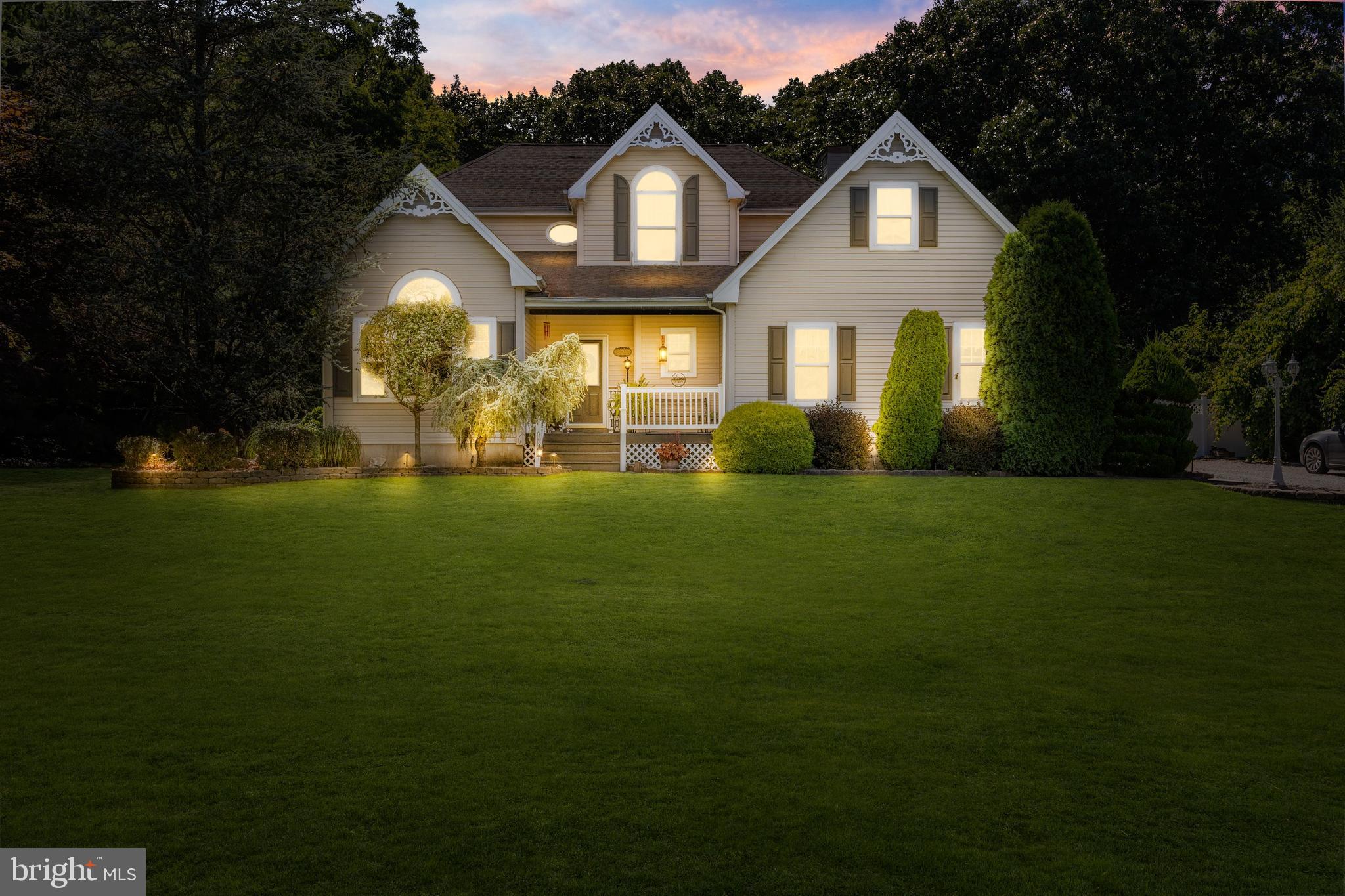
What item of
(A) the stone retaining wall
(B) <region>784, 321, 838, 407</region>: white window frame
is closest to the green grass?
(A) the stone retaining wall

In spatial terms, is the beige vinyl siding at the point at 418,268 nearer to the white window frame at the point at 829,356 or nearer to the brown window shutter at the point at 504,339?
the brown window shutter at the point at 504,339

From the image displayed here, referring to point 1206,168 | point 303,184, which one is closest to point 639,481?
point 303,184

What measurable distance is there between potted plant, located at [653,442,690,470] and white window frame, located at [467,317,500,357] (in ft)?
13.4

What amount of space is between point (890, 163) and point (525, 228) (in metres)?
8.99

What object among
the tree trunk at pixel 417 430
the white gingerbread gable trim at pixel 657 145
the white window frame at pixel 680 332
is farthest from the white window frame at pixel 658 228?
the tree trunk at pixel 417 430

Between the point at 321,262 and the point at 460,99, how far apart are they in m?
28.4

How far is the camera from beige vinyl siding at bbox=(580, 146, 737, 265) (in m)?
24.1

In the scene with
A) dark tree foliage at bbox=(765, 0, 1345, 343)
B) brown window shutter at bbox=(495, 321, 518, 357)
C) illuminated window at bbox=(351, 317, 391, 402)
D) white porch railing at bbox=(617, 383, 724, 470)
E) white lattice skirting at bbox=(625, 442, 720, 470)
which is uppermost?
dark tree foliage at bbox=(765, 0, 1345, 343)

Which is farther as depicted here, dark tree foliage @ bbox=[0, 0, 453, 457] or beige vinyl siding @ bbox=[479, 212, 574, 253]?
beige vinyl siding @ bbox=[479, 212, 574, 253]

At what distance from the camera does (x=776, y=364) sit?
2206 cm

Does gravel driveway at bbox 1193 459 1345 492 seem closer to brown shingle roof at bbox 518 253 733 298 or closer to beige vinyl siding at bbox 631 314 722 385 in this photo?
beige vinyl siding at bbox 631 314 722 385

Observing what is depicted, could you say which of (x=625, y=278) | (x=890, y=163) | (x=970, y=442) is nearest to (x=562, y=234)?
(x=625, y=278)

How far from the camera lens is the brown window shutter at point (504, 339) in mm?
21734

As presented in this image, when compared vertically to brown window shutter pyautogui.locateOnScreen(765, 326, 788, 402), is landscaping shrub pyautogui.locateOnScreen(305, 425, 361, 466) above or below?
below
